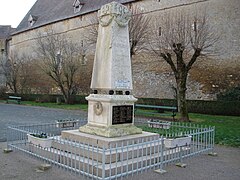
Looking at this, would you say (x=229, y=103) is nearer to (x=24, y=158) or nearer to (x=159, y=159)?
(x=159, y=159)

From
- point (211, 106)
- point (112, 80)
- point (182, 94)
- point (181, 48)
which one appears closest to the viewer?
point (112, 80)

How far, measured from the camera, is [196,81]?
20.9 m

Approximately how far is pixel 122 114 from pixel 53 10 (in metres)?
32.4

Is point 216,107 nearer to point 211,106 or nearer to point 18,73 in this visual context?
point 211,106

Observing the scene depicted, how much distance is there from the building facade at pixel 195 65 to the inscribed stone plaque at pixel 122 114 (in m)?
14.3

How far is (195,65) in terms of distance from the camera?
21.1 metres

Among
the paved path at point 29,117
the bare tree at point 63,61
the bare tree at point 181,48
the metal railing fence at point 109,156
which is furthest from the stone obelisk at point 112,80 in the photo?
the bare tree at point 63,61

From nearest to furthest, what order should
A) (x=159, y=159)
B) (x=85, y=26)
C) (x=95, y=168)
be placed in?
(x=95, y=168) < (x=159, y=159) < (x=85, y=26)

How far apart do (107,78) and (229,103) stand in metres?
12.3

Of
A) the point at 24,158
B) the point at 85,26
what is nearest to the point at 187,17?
the point at 85,26

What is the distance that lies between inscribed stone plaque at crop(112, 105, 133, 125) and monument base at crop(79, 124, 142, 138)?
0.12 metres

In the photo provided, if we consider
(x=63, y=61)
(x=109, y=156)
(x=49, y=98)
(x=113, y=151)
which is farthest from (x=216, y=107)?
(x=49, y=98)

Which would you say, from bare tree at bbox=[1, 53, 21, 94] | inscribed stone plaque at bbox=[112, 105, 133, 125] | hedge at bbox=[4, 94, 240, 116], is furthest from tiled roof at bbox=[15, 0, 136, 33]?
inscribed stone plaque at bbox=[112, 105, 133, 125]

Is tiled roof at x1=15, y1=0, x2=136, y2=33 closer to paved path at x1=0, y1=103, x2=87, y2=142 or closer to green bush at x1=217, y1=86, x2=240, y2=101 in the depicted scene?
paved path at x1=0, y1=103, x2=87, y2=142
